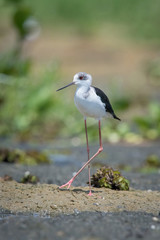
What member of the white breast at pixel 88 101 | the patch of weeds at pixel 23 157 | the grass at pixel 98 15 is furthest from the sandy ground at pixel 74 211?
the grass at pixel 98 15

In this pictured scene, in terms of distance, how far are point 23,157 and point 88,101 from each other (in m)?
2.35

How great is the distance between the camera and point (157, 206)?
3.89m

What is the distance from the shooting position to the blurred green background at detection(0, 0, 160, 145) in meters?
8.83

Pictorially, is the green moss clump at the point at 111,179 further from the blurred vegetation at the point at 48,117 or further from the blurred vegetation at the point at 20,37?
the blurred vegetation at the point at 20,37

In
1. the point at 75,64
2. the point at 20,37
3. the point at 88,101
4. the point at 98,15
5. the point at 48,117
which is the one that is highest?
the point at 88,101

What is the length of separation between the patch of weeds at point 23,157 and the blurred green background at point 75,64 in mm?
1951

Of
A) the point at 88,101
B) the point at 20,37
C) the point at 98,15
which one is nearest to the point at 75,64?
the point at 98,15

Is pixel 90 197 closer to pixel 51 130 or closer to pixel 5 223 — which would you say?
pixel 5 223

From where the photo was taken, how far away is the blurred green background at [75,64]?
29.0ft

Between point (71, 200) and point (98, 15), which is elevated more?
→ point (71, 200)

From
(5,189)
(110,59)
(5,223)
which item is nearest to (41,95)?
(5,189)

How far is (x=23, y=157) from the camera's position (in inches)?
242

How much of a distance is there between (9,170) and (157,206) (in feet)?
7.06

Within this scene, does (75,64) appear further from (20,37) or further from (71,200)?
(71,200)
